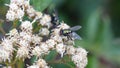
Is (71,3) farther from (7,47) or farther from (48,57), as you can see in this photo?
(7,47)

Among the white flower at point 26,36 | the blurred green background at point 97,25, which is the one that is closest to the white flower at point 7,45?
the white flower at point 26,36

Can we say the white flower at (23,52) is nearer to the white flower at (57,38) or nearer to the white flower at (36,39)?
the white flower at (36,39)

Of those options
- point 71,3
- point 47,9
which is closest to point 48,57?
point 47,9

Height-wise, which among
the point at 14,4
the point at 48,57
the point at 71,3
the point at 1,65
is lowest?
the point at 1,65

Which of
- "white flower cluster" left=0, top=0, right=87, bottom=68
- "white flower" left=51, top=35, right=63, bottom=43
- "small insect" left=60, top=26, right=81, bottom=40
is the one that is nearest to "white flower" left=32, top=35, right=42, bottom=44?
"white flower cluster" left=0, top=0, right=87, bottom=68

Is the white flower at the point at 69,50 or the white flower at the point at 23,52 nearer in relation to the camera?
the white flower at the point at 23,52
